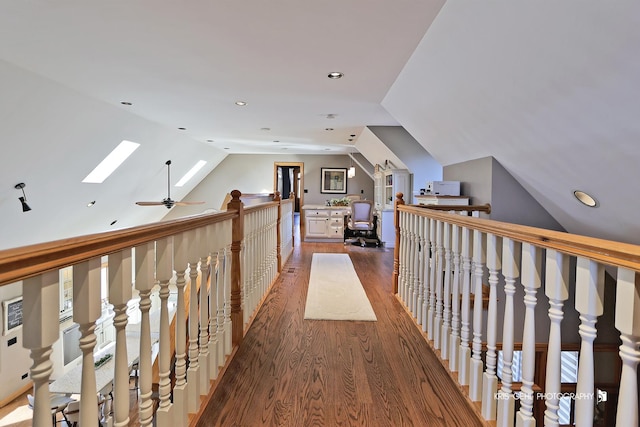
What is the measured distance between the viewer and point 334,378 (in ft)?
6.19

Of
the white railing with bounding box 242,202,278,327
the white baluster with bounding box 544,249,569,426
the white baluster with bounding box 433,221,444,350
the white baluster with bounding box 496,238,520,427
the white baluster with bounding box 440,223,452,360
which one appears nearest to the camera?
the white baluster with bounding box 544,249,569,426

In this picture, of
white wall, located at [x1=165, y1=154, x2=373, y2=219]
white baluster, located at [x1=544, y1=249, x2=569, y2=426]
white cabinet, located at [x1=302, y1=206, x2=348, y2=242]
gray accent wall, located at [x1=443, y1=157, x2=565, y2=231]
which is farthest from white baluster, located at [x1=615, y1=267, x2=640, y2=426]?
white wall, located at [x1=165, y1=154, x2=373, y2=219]

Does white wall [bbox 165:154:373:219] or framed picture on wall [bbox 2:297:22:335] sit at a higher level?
white wall [bbox 165:154:373:219]

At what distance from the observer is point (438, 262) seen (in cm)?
214

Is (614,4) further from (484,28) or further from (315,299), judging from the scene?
(315,299)

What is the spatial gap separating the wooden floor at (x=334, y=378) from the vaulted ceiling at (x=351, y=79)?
72.0 inches

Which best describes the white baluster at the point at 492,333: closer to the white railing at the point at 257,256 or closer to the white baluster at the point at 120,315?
the white baluster at the point at 120,315

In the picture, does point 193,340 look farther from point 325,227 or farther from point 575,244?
point 325,227

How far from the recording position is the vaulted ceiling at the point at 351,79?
1988mm

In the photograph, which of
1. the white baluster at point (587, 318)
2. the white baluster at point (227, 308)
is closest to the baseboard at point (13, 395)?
the white baluster at point (227, 308)

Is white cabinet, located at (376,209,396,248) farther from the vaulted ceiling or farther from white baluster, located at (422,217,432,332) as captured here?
white baluster, located at (422,217,432,332)

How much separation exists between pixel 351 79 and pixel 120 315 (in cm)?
312

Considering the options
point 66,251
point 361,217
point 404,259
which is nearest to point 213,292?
point 66,251

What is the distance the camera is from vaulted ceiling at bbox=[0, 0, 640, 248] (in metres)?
1.99
